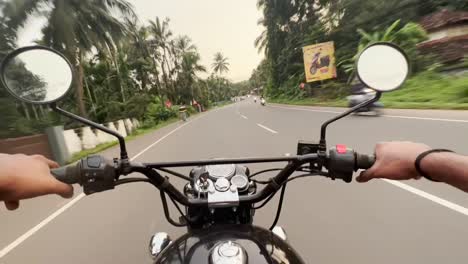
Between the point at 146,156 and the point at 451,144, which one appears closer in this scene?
the point at 451,144

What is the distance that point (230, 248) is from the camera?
1.06 m

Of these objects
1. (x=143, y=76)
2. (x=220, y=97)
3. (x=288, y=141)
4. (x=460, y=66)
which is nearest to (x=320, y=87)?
(x=460, y=66)

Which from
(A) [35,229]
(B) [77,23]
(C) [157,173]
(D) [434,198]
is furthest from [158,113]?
(C) [157,173]

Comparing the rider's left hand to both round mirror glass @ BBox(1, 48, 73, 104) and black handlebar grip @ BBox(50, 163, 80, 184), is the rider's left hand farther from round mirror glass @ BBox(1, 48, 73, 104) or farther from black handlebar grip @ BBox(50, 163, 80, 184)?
round mirror glass @ BBox(1, 48, 73, 104)

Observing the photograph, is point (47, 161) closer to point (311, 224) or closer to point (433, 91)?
point (311, 224)

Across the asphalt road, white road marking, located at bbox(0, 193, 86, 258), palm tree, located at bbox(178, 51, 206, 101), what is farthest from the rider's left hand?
palm tree, located at bbox(178, 51, 206, 101)

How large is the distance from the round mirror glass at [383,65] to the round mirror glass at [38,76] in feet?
4.37

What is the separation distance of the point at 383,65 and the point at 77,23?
17.9 meters

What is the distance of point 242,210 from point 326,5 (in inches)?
1405

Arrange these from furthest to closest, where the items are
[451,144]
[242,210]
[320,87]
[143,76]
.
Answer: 1. [143,76]
2. [320,87]
3. [451,144]
4. [242,210]

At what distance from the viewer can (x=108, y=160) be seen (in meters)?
1.38

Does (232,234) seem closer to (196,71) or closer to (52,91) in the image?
(52,91)

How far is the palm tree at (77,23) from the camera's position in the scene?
48.4 feet

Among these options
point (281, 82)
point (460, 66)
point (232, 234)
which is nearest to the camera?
point (232, 234)
